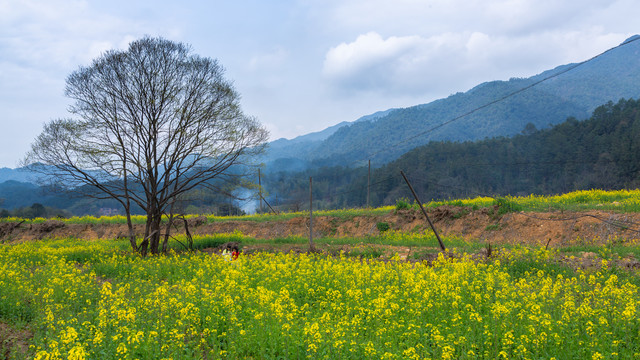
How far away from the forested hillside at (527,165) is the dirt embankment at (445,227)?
1730 cm

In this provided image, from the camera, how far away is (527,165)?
66.7 meters

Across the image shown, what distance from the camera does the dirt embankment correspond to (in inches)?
701

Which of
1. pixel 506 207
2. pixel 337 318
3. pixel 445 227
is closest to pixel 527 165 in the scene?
pixel 445 227

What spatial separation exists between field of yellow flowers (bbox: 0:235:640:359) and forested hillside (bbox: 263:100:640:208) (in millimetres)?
38594

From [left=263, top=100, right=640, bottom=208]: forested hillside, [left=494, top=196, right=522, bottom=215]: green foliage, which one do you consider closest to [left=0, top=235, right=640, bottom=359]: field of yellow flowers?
[left=494, top=196, right=522, bottom=215]: green foliage

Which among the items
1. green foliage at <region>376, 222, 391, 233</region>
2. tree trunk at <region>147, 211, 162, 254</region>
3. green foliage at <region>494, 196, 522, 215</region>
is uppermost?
tree trunk at <region>147, 211, 162, 254</region>

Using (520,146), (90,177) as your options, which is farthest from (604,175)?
(90,177)

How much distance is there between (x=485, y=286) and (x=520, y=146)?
234 feet

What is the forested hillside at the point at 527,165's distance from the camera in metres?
51.5

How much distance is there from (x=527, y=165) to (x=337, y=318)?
67.7m

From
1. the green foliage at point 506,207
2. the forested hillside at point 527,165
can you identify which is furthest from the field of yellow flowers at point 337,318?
the forested hillside at point 527,165

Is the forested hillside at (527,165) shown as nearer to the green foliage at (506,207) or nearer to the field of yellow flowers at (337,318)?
the green foliage at (506,207)

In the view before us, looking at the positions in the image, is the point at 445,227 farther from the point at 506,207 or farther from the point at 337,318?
the point at 337,318

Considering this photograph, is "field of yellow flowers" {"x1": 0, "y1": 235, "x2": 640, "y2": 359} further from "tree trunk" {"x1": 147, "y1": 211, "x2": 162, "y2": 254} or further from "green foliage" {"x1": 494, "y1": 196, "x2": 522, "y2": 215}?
"green foliage" {"x1": 494, "y1": 196, "x2": 522, "y2": 215}
